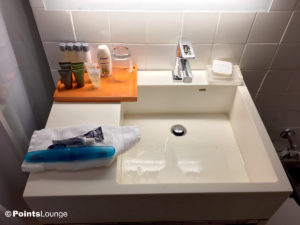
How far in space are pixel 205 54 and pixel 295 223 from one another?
1038 mm

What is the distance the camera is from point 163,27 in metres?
0.94

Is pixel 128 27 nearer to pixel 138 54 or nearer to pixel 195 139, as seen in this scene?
pixel 138 54

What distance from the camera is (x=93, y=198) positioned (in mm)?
672

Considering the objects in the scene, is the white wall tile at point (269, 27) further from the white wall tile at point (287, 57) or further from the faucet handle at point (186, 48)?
the faucet handle at point (186, 48)

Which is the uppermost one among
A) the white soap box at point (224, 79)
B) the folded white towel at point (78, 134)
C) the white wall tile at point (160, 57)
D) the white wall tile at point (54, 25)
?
the white wall tile at point (54, 25)

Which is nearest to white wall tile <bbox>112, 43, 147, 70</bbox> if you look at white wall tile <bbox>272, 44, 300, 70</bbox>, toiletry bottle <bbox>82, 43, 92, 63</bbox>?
toiletry bottle <bbox>82, 43, 92, 63</bbox>

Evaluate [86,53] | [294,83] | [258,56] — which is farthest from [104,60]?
[294,83]

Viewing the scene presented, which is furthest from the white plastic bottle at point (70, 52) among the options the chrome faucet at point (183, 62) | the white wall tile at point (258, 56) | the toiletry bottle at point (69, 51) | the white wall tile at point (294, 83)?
the white wall tile at point (294, 83)

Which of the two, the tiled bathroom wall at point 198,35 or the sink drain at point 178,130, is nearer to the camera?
the tiled bathroom wall at point 198,35

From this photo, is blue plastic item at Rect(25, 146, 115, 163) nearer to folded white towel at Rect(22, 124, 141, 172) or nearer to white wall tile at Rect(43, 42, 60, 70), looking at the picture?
folded white towel at Rect(22, 124, 141, 172)

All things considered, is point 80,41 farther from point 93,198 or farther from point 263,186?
point 263,186

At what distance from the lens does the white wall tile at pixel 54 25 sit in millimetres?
895

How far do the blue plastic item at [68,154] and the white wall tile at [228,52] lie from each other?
25.1 inches

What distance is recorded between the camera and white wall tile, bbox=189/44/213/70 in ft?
3.32
